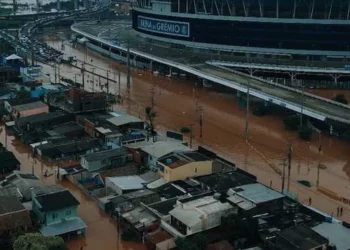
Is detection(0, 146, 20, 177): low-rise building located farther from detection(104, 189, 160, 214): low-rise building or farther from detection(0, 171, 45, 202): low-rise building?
detection(104, 189, 160, 214): low-rise building

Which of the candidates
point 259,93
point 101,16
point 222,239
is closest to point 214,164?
point 222,239

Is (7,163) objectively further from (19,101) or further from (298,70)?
(298,70)

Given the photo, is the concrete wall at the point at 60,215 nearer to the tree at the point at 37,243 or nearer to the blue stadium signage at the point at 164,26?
the tree at the point at 37,243

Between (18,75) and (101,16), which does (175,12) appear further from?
(101,16)

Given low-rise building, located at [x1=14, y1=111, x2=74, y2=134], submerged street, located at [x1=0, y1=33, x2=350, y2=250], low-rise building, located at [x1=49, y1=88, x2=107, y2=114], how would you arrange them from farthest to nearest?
low-rise building, located at [x1=49, y1=88, x2=107, y2=114], low-rise building, located at [x1=14, y1=111, x2=74, y2=134], submerged street, located at [x1=0, y1=33, x2=350, y2=250]

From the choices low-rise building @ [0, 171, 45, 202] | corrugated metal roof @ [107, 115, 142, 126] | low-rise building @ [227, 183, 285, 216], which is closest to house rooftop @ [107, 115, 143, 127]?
corrugated metal roof @ [107, 115, 142, 126]
